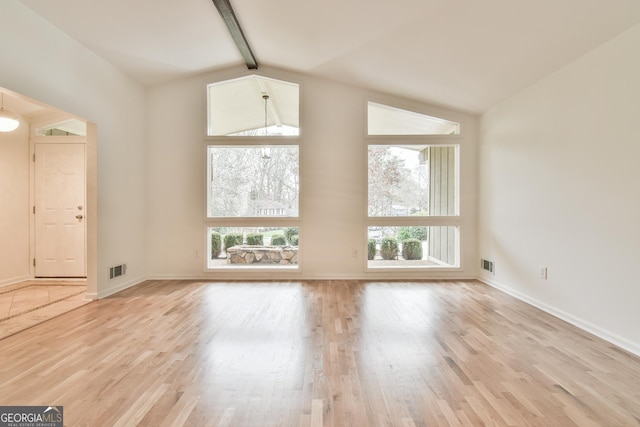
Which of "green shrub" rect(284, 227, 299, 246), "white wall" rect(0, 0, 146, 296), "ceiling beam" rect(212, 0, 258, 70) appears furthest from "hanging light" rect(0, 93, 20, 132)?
"green shrub" rect(284, 227, 299, 246)

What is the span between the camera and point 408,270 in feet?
15.5

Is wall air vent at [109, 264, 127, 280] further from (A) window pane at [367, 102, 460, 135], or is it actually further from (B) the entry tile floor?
(A) window pane at [367, 102, 460, 135]

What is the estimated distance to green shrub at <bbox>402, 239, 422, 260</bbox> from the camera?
4.82 metres

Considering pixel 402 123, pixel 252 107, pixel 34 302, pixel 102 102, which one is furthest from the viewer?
pixel 252 107

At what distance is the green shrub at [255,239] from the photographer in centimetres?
480

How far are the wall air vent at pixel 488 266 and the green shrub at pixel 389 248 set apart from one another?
126 centimetres

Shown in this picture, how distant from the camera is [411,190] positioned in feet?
15.8

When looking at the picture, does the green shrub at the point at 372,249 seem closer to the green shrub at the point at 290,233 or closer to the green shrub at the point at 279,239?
the green shrub at the point at 290,233

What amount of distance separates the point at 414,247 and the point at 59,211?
216 inches

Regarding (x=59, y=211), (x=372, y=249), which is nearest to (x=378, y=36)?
(x=372, y=249)

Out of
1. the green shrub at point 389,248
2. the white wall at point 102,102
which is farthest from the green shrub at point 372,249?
the white wall at point 102,102

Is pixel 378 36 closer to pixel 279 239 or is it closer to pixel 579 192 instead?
pixel 579 192

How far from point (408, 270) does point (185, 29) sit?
171 inches

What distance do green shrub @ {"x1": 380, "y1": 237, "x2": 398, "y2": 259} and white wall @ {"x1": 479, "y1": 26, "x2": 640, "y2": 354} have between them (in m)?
1.42
